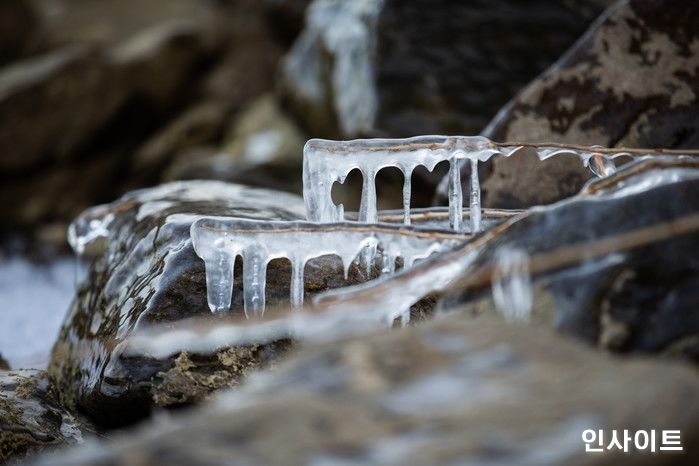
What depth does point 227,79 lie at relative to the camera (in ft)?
37.5

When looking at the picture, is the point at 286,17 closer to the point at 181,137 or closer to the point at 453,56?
the point at 181,137

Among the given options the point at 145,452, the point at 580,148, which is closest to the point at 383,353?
the point at 145,452

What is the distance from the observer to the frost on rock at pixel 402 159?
11.9 feet

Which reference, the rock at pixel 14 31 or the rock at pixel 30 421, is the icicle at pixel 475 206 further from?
the rock at pixel 14 31

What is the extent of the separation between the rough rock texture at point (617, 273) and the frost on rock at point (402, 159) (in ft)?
4.35

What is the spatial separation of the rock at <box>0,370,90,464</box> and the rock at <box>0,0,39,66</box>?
884 centimetres

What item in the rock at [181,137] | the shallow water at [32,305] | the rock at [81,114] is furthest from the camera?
the rock at [181,137]

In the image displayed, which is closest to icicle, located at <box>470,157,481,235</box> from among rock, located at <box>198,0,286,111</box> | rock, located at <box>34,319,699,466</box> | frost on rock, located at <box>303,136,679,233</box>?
frost on rock, located at <box>303,136,679,233</box>

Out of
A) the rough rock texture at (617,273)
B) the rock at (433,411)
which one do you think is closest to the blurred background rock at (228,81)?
the rough rock texture at (617,273)

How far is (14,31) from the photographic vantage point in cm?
1180

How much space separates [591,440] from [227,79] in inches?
406

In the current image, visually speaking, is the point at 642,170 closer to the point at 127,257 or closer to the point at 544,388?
the point at 544,388

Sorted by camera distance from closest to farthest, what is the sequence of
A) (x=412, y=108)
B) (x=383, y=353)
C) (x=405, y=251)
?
1. (x=383, y=353)
2. (x=405, y=251)
3. (x=412, y=108)

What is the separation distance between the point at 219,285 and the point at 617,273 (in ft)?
5.61
